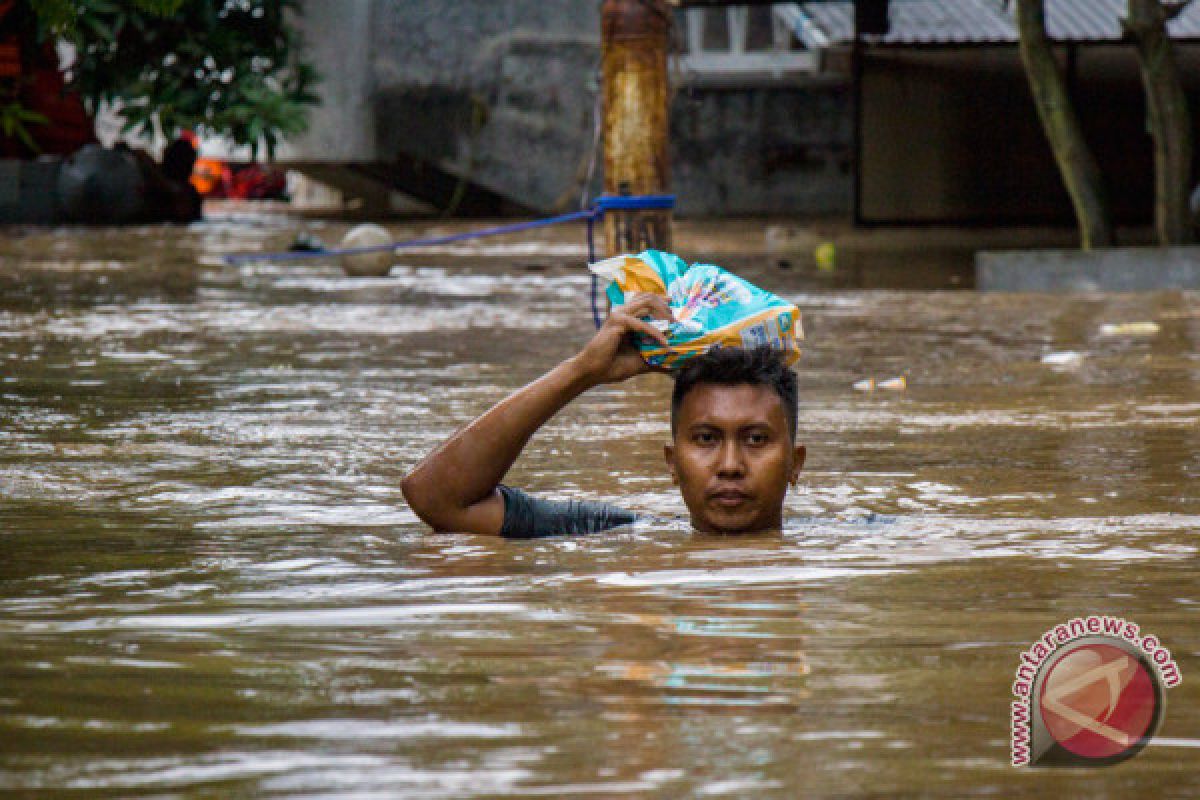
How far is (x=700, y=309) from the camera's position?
217 inches

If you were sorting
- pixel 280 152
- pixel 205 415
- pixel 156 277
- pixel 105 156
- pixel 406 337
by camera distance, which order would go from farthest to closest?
pixel 280 152
pixel 105 156
pixel 156 277
pixel 406 337
pixel 205 415

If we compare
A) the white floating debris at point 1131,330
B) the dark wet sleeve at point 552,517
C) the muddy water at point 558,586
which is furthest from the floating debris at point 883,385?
the dark wet sleeve at point 552,517

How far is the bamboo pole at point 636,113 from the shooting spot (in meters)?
12.0

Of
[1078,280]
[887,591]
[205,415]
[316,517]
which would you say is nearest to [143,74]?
[1078,280]

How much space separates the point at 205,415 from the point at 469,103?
21.4m

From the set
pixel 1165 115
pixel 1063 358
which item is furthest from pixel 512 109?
pixel 1063 358

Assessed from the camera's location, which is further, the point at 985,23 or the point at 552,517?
the point at 985,23

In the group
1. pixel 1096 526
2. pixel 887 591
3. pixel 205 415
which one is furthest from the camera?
pixel 205 415

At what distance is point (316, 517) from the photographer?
616cm

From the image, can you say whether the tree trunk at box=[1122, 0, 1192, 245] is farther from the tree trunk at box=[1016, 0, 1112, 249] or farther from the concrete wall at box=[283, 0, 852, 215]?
the concrete wall at box=[283, 0, 852, 215]

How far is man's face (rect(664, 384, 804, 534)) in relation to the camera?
5234 mm

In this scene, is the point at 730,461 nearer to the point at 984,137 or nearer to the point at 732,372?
the point at 732,372

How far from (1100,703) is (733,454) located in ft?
6.21

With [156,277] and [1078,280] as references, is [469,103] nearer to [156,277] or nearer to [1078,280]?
[156,277]
